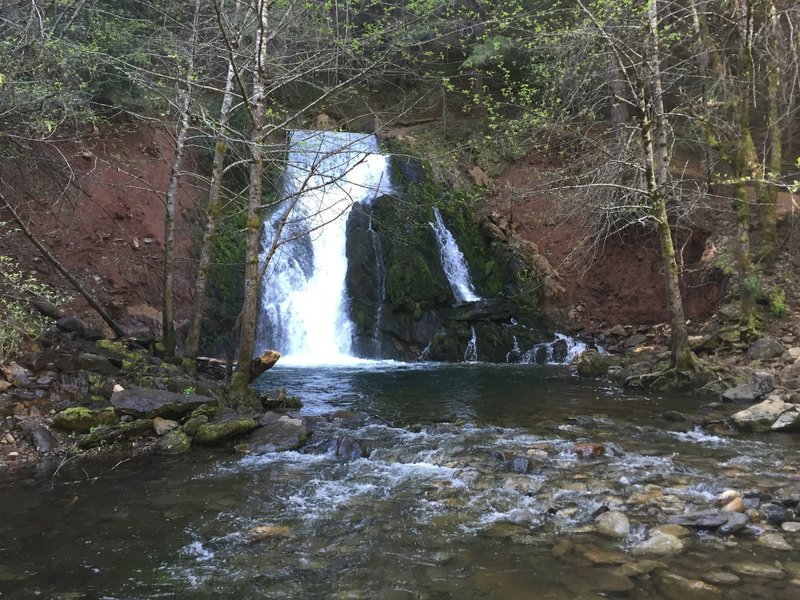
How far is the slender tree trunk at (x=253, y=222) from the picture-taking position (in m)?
7.15

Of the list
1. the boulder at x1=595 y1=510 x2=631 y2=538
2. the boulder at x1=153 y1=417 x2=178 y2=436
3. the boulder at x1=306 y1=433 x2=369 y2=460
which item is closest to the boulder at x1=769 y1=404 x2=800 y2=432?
the boulder at x1=595 y1=510 x2=631 y2=538

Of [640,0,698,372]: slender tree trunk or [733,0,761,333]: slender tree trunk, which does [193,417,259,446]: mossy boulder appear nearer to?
[640,0,698,372]: slender tree trunk

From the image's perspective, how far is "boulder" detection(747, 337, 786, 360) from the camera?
10.1 m

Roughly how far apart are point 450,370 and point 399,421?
556cm

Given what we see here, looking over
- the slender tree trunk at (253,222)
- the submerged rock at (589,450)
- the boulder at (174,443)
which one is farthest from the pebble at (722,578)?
the slender tree trunk at (253,222)

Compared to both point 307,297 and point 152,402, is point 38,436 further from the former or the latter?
point 307,297

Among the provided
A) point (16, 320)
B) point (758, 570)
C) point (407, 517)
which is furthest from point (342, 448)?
point (16, 320)

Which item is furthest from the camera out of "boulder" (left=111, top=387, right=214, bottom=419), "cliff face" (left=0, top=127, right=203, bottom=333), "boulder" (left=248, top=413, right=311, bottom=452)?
"cliff face" (left=0, top=127, right=203, bottom=333)

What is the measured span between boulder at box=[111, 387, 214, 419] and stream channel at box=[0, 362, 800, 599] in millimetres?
880

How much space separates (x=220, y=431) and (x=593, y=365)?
26.9 feet

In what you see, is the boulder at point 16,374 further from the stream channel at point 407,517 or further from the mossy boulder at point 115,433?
the stream channel at point 407,517

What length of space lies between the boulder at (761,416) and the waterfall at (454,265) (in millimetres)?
9782

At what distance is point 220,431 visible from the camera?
21.5ft

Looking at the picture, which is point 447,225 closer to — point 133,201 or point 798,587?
point 133,201
